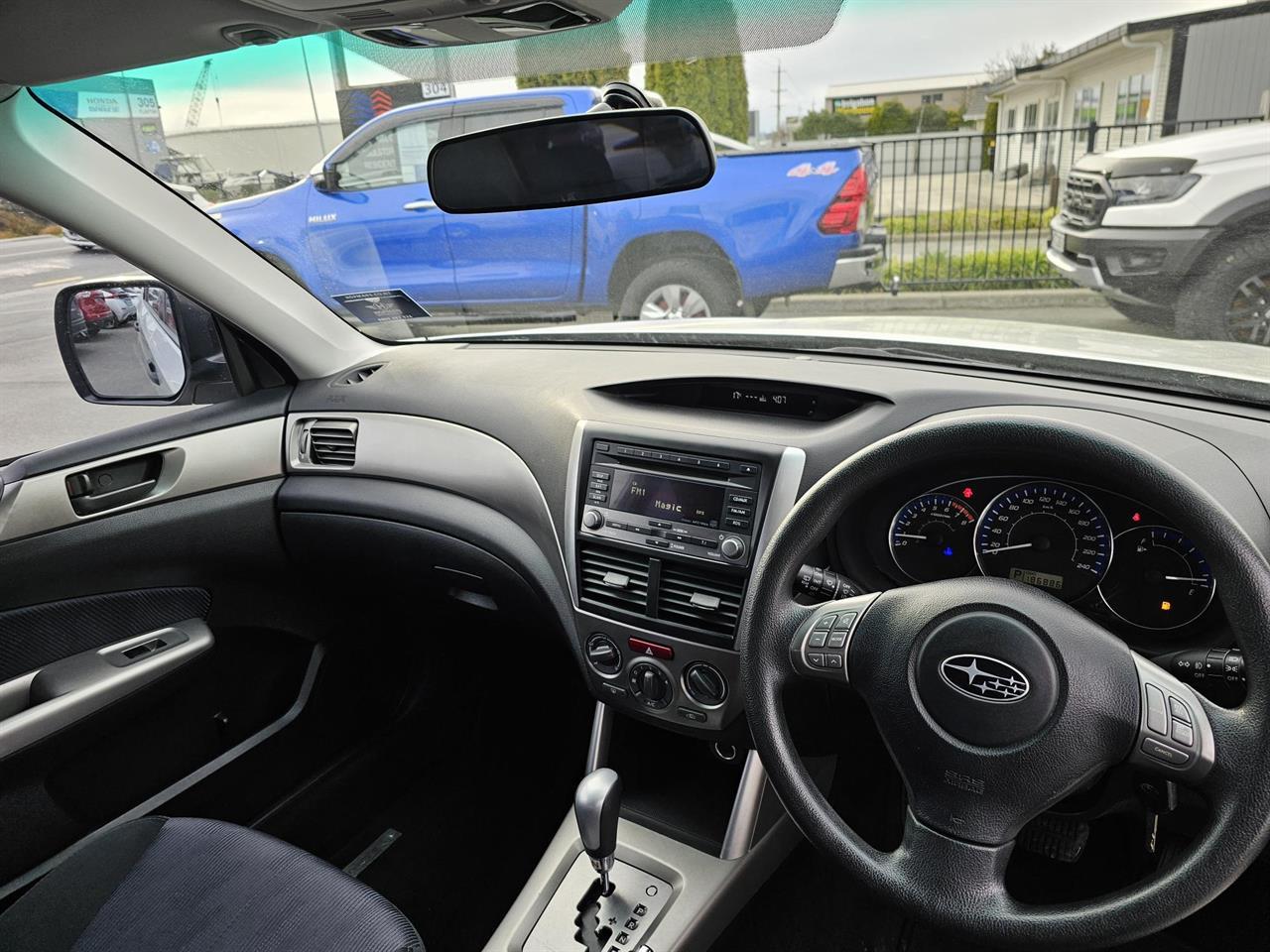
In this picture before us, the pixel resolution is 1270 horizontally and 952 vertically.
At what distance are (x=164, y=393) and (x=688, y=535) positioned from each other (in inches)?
58.0

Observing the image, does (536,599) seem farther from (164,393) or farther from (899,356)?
(164,393)

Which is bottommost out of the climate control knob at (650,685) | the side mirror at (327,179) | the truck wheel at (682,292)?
the climate control knob at (650,685)

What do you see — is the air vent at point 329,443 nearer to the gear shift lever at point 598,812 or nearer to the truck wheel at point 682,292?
the truck wheel at point 682,292

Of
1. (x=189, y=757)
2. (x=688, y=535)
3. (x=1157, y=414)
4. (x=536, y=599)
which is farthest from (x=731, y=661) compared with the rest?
(x=189, y=757)

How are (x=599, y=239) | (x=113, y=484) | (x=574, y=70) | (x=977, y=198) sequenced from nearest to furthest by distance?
(x=574, y=70) < (x=113, y=484) < (x=977, y=198) < (x=599, y=239)

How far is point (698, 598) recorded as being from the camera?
1.81 m

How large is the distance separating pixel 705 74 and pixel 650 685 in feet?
4.66

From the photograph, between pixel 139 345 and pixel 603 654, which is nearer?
pixel 603 654

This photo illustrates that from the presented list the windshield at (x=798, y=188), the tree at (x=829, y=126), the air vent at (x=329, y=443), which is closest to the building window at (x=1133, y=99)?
the windshield at (x=798, y=188)

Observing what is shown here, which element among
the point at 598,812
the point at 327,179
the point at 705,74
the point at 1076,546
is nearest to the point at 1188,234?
the point at 1076,546

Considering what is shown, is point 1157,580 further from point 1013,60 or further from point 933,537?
point 1013,60

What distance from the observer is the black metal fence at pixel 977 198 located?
8.39ft

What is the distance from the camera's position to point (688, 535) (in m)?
1.80

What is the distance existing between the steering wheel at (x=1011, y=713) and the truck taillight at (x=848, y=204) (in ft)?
6.84
